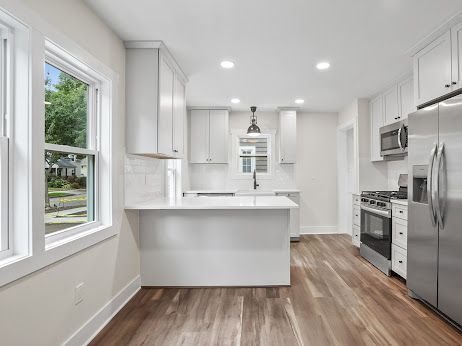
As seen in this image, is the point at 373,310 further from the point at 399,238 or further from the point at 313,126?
the point at 313,126

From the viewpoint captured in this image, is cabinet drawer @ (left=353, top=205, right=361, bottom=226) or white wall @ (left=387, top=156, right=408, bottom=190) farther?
cabinet drawer @ (left=353, top=205, right=361, bottom=226)

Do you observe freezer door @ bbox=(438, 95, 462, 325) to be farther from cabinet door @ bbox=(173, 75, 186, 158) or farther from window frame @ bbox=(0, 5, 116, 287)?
window frame @ bbox=(0, 5, 116, 287)

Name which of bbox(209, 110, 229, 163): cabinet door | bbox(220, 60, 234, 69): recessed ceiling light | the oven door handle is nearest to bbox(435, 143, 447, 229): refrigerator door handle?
the oven door handle

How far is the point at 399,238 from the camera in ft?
10.9

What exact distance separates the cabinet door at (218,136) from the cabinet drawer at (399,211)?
2938 mm

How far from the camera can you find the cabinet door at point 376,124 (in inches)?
177

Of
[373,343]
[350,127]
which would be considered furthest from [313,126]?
[373,343]

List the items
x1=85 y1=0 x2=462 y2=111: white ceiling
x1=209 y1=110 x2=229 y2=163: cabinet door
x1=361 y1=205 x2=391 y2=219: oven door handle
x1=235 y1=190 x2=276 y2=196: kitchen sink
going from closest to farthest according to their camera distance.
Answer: x1=85 y1=0 x2=462 y2=111: white ceiling
x1=361 y1=205 x2=391 y2=219: oven door handle
x1=235 y1=190 x2=276 y2=196: kitchen sink
x1=209 y1=110 x2=229 y2=163: cabinet door

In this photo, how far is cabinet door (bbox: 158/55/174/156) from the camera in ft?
9.55

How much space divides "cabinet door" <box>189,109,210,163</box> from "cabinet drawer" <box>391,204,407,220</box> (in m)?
3.20

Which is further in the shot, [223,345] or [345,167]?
[345,167]

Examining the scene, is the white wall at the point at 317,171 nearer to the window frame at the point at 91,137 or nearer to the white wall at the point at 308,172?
the white wall at the point at 308,172

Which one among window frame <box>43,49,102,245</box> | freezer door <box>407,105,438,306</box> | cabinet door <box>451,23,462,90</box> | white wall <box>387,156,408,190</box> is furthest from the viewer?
white wall <box>387,156,408,190</box>

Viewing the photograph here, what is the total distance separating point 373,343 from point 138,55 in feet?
10.2
